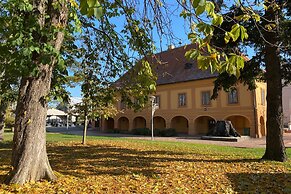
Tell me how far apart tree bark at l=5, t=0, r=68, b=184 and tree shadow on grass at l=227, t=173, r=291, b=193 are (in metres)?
3.83

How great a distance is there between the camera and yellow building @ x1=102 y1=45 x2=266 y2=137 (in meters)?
23.5

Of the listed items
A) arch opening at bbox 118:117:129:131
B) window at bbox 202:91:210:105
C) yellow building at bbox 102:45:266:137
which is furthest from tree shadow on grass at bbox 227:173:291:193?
arch opening at bbox 118:117:129:131

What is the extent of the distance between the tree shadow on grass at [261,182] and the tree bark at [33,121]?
12.6 feet

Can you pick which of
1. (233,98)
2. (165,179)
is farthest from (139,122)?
(165,179)

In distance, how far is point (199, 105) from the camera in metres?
26.4

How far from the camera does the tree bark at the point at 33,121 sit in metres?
4.36

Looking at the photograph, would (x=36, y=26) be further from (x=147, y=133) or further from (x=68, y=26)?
(x=147, y=133)

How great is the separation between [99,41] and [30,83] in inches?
150

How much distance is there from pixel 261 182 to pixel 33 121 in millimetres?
4857

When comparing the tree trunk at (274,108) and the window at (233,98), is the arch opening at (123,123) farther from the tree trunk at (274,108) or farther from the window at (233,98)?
the tree trunk at (274,108)

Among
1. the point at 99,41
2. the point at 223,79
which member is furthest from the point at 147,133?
the point at 99,41

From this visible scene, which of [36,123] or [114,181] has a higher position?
[36,123]

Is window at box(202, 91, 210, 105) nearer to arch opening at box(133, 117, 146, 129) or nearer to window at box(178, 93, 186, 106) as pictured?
window at box(178, 93, 186, 106)

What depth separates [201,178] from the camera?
5340 millimetres
